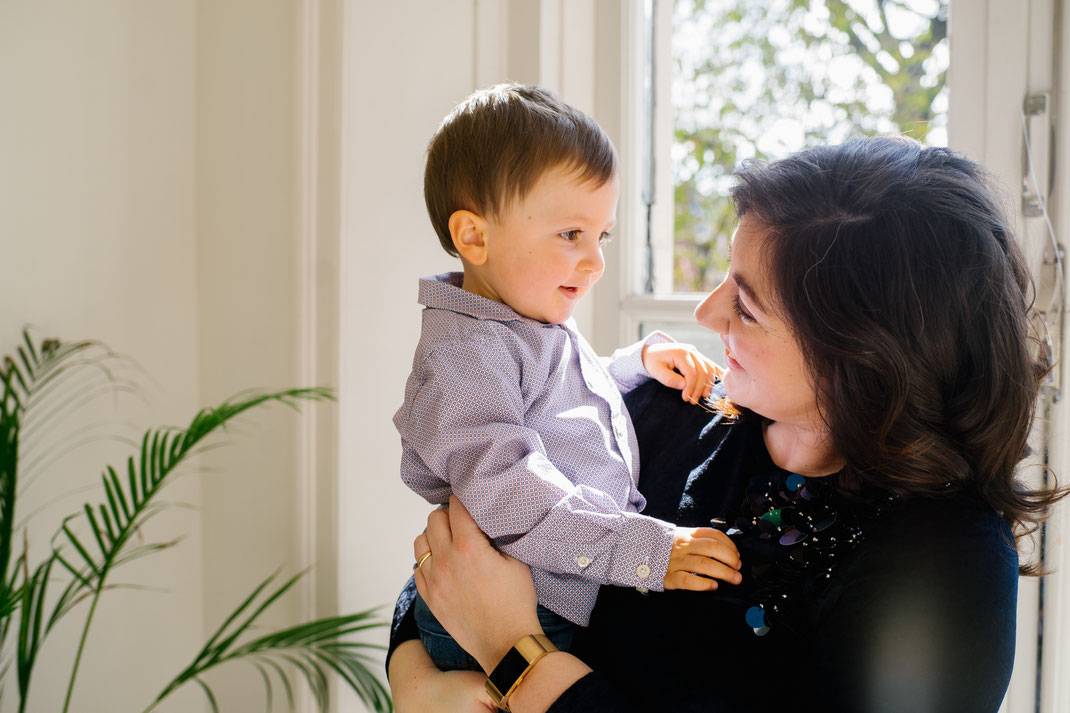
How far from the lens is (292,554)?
2.03m

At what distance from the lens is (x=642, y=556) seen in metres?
1.03

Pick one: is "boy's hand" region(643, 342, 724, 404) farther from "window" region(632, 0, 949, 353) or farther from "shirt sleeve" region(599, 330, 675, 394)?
"window" region(632, 0, 949, 353)

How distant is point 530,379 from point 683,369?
0.95ft

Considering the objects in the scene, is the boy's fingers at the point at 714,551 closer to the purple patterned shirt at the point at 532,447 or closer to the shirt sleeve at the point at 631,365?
the purple patterned shirt at the point at 532,447

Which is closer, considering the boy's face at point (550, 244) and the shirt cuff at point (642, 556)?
the shirt cuff at point (642, 556)

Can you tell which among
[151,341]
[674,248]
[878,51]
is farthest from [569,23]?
[151,341]

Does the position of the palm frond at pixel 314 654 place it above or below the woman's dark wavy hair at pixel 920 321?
below

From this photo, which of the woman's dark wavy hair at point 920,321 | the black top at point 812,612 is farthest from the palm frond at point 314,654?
the woman's dark wavy hair at point 920,321

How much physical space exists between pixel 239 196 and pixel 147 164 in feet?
0.90

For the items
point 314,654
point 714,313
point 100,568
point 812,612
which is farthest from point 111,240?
point 812,612

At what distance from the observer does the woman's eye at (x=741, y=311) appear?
110cm

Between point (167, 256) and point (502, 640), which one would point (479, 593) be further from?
point (167, 256)

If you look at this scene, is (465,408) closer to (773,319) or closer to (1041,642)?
(773,319)

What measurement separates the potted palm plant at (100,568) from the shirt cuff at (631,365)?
69cm
